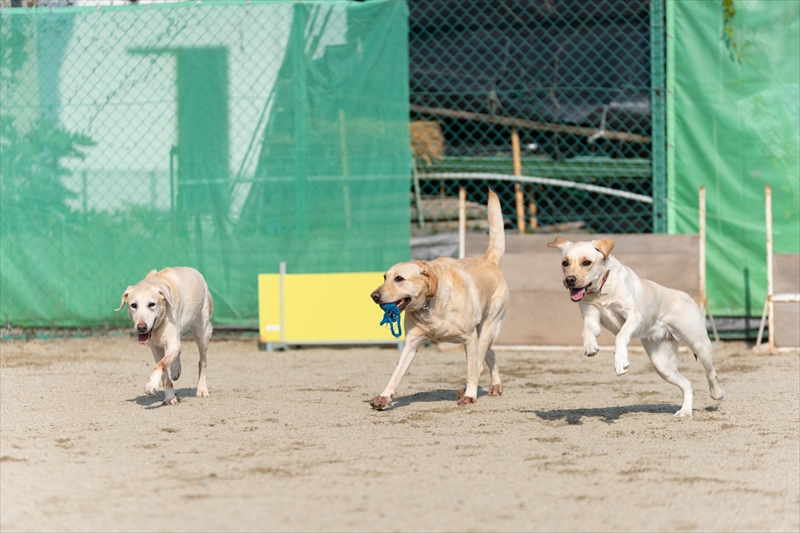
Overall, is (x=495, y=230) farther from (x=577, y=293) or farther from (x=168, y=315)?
(x=168, y=315)

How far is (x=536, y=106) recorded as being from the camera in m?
9.94

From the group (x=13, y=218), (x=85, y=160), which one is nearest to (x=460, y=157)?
(x=85, y=160)

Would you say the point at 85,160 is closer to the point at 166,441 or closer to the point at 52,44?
the point at 52,44

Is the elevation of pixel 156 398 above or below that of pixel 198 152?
below

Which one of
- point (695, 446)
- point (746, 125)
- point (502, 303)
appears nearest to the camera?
point (695, 446)

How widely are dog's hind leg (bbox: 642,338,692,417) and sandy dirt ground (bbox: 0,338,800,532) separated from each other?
16 centimetres

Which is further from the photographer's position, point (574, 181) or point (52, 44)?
point (574, 181)

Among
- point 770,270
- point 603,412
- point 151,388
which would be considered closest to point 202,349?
point 151,388

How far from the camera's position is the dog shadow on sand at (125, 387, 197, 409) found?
212 inches

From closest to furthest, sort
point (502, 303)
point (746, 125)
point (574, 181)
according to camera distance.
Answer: point (502, 303), point (746, 125), point (574, 181)

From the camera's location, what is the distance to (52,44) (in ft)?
28.7

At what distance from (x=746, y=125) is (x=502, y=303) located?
373cm

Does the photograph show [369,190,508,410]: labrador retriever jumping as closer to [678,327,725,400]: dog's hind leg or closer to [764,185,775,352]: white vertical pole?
[678,327,725,400]: dog's hind leg

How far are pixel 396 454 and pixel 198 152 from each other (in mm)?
5280
